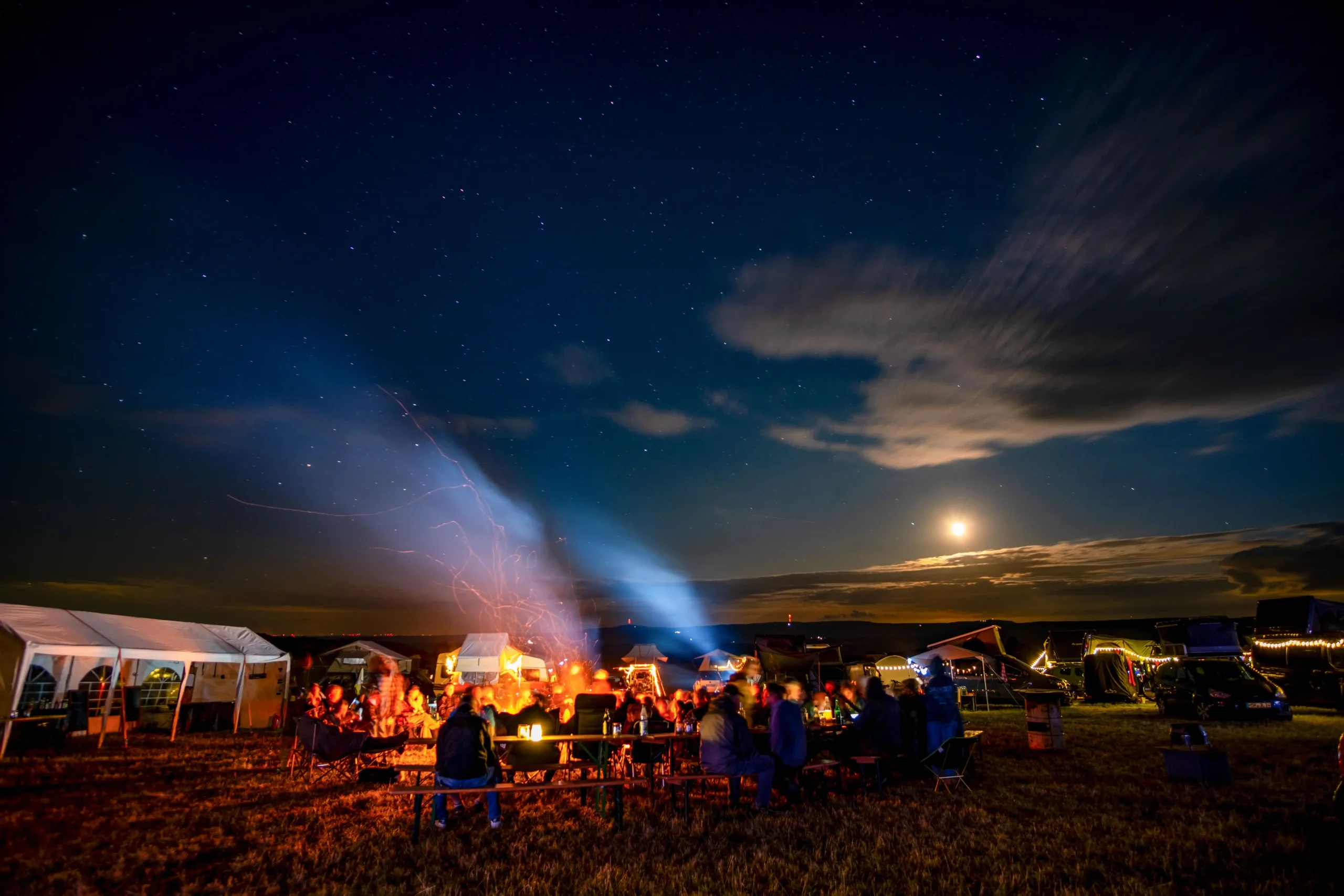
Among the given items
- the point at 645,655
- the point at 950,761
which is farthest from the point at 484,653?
the point at 950,761

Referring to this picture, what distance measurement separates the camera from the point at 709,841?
6879 mm

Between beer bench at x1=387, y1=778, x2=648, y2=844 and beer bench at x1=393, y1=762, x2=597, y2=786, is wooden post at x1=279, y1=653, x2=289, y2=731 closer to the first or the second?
beer bench at x1=393, y1=762, x2=597, y2=786

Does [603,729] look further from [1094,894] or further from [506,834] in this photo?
[1094,894]

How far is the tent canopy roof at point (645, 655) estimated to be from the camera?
126 feet

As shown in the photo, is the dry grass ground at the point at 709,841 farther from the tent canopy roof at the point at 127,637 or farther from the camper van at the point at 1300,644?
the camper van at the point at 1300,644

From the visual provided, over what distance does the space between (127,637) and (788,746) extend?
17.6m

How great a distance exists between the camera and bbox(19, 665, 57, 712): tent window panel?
59.5ft

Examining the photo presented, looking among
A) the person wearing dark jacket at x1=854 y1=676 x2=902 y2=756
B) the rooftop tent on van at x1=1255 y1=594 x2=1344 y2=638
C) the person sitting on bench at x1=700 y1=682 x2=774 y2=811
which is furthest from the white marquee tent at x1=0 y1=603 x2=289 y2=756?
the rooftop tent on van at x1=1255 y1=594 x2=1344 y2=638

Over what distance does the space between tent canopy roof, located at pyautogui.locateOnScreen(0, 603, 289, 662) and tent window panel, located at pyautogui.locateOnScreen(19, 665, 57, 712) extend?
9.72 feet

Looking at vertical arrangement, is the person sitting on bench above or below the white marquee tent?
below

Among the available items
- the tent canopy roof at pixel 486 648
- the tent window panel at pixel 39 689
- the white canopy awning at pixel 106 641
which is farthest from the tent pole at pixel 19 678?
the tent canopy roof at pixel 486 648

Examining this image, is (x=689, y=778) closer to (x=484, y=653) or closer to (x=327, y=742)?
(x=327, y=742)

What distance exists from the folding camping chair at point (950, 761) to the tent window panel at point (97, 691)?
22.3m

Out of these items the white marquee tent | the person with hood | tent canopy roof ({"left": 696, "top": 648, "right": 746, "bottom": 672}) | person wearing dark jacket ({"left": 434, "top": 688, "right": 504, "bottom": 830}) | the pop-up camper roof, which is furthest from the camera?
tent canopy roof ({"left": 696, "top": 648, "right": 746, "bottom": 672})
